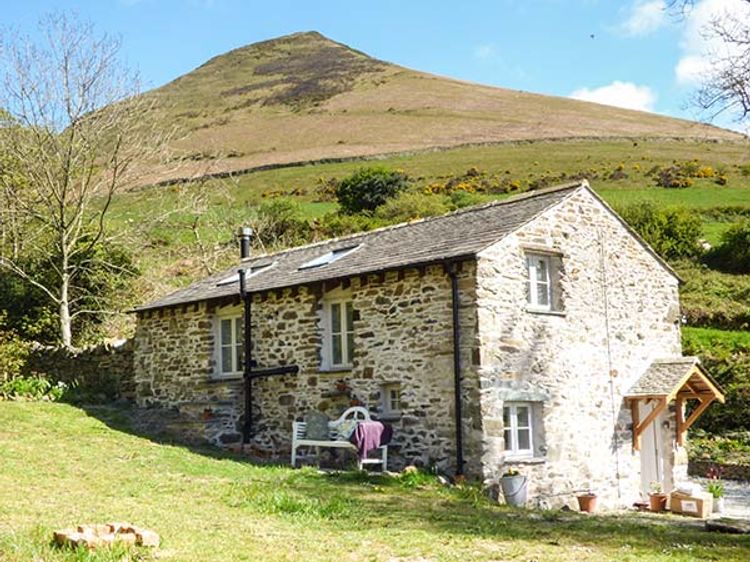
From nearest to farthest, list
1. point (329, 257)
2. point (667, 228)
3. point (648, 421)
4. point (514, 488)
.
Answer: point (514, 488)
point (648, 421)
point (329, 257)
point (667, 228)

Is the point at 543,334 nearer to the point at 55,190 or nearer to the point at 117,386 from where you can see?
the point at 117,386

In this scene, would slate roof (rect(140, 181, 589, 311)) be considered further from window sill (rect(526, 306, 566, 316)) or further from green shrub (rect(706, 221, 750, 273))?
green shrub (rect(706, 221, 750, 273))

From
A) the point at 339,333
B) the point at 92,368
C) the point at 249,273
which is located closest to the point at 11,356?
the point at 92,368

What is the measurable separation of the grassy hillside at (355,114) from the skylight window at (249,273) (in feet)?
127

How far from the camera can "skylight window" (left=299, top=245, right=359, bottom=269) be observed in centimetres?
1753

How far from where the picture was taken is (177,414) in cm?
1875

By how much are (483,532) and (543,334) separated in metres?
5.75

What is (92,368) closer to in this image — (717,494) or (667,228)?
(717,494)

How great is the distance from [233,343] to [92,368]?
6034 mm

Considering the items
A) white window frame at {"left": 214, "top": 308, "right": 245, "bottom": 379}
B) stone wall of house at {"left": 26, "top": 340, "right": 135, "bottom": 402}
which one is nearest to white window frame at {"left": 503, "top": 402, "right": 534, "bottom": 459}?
white window frame at {"left": 214, "top": 308, "right": 245, "bottom": 379}

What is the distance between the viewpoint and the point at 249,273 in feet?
66.2

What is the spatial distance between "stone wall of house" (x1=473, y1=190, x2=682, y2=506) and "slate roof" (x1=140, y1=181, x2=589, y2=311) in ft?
1.27

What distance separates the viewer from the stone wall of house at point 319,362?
1413 cm

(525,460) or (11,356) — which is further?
(11,356)
